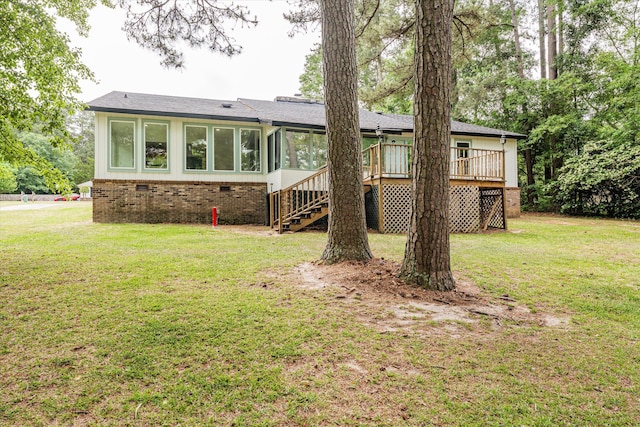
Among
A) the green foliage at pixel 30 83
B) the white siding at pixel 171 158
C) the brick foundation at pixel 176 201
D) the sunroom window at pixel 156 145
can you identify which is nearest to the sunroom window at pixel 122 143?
the white siding at pixel 171 158

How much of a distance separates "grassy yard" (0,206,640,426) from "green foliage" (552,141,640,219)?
12303 mm

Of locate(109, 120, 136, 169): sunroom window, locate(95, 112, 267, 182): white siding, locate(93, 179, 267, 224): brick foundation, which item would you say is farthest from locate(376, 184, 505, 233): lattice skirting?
locate(109, 120, 136, 169): sunroom window

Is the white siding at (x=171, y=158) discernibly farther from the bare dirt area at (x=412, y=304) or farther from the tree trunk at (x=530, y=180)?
the tree trunk at (x=530, y=180)

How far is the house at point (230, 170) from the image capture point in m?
10.9

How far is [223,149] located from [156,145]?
215cm

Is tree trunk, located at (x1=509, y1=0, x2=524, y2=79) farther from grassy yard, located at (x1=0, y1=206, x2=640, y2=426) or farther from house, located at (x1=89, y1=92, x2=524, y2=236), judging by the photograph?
grassy yard, located at (x1=0, y1=206, x2=640, y2=426)

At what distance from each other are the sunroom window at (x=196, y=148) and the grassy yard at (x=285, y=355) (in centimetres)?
803

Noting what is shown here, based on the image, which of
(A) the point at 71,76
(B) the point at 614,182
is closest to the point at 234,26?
(A) the point at 71,76

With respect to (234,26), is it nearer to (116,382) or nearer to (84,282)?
(84,282)

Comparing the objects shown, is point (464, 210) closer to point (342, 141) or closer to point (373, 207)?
point (373, 207)

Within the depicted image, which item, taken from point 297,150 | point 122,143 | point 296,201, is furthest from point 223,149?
point 296,201

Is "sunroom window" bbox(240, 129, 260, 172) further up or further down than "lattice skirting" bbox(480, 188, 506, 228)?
further up

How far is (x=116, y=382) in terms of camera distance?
87.8 inches

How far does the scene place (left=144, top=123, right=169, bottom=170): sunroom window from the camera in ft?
40.4
